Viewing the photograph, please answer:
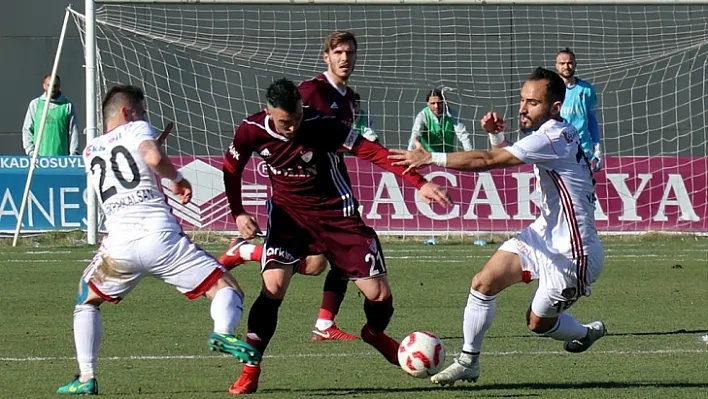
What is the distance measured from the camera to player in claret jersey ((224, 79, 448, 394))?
24.5ft

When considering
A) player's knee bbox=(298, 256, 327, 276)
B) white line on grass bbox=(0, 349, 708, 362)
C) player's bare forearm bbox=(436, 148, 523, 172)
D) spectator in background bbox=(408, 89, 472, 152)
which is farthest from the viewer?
spectator in background bbox=(408, 89, 472, 152)

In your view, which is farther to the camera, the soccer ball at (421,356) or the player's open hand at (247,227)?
the player's open hand at (247,227)

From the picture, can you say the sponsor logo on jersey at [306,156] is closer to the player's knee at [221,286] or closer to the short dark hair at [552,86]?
the player's knee at [221,286]

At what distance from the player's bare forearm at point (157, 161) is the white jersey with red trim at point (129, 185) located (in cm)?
7

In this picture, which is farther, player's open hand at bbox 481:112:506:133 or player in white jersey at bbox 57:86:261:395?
player's open hand at bbox 481:112:506:133

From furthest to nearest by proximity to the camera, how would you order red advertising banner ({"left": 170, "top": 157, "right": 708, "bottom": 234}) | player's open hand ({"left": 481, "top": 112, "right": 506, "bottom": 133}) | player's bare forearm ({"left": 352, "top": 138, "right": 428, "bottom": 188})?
red advertising banner ({"left": 170, "top": 157, "right": 708, "bottom": 234}) → player's open hand ({"left": 481, "top": 112, "right": 506, "bottom": 133}) → player's bare forearm ({"left": 352, "top": 138, "right": 428, "bottom": 188})

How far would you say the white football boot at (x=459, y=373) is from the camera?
731 cm

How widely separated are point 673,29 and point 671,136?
6.09 ft

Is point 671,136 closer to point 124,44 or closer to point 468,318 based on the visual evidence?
point 124,44

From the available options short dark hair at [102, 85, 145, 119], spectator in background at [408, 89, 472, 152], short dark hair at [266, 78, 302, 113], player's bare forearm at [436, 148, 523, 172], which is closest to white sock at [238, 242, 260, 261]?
short dark hair at [266, 78, 302, 113]

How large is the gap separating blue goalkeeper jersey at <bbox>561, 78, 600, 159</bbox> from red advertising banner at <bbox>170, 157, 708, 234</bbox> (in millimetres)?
4765

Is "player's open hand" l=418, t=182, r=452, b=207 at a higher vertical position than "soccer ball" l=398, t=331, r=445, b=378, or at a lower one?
higher

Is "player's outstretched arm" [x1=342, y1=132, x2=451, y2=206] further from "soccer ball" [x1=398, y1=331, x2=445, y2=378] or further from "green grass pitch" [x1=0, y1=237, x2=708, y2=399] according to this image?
"green grass pitch" [x1=0, y1=237, x2=708, y2=399]

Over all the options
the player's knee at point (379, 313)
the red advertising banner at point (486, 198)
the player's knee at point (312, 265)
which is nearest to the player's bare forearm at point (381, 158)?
the player's knee at point (379, 313)
